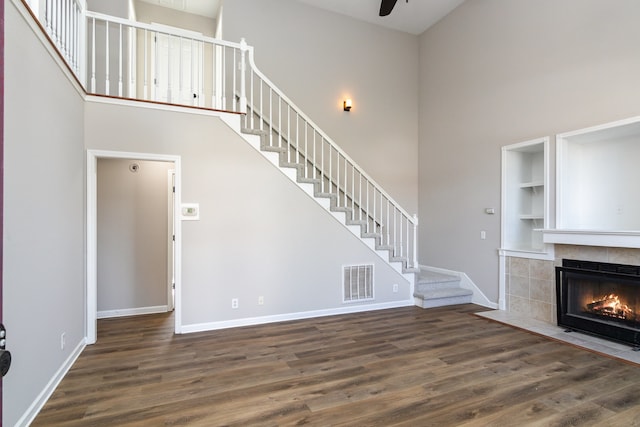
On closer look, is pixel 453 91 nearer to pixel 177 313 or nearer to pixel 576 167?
pixel 576 167

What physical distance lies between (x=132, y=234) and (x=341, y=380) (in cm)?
355

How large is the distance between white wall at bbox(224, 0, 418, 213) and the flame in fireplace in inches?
129

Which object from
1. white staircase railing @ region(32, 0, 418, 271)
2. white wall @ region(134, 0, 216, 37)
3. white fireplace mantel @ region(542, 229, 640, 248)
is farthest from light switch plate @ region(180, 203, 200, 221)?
white fireplace mantel @ region(542, 229, 640, 248)

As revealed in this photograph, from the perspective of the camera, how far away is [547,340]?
384 cm

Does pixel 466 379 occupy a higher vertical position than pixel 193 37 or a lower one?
lower

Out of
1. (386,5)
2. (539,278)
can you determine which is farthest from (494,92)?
(539,278)

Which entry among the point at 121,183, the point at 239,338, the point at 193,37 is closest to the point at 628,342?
the point at 239,338

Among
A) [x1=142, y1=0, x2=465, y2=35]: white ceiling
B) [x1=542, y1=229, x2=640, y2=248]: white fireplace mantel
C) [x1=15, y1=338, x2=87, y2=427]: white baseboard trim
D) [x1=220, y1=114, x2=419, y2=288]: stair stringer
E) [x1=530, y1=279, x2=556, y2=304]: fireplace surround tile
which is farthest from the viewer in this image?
[x1=142, y1=0, x2=465, y2=35]: white ceiling

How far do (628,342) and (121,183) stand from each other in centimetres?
641

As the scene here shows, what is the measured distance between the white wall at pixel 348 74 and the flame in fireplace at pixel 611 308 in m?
3.28

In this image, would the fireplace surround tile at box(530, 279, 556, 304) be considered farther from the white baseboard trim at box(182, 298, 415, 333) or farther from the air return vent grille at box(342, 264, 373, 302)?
the air return vent grille at box(342, 264, 373, 302)

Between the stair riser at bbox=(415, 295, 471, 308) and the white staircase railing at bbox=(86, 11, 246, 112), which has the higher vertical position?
the white staircase railing at bbox=(86, 11, 246, 112)

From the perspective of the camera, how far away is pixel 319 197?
15.5ft

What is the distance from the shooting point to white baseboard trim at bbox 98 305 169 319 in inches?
181
